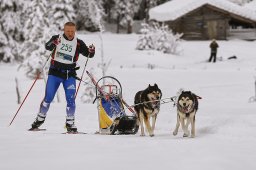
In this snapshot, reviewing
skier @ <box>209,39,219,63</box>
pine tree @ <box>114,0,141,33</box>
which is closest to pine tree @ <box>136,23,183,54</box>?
skier @ <box>209,39,219,63</box>

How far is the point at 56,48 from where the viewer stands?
8.95 metres

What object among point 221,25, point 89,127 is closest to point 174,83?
point 89,127

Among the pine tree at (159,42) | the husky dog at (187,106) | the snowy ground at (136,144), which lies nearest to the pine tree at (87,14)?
the pine tree at (159,42)

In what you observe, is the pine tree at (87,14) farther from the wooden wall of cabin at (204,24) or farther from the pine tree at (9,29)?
the pine tree at (9,29)

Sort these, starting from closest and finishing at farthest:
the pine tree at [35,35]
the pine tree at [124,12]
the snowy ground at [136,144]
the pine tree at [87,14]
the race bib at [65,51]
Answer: the snowy ground at [136,144] < the race bib at [65,51] < the pine tree at [35,35] < the pine tree at [87,14] < the pine tree at [124,12]

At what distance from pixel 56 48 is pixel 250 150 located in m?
3.95

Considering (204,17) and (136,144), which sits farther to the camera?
(204,17)

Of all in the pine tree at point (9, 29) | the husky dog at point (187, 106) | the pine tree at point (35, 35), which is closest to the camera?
the husky dog at point (187, 106)

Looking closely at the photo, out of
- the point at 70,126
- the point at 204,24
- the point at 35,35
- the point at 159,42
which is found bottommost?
the point at 70,126

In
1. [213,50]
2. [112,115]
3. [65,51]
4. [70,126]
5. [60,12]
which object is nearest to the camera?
[65,51]

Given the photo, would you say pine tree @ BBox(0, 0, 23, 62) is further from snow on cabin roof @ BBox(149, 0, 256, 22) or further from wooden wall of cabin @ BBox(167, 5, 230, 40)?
wooden wall of cabin @ BBox(167, 5, 230, 40)

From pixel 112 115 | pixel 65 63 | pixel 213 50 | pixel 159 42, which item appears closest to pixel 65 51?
pixel 65 63

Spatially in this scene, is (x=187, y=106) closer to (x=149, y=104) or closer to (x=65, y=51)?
(x=149, y=104)

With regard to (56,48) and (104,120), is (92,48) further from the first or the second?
(104,120)
